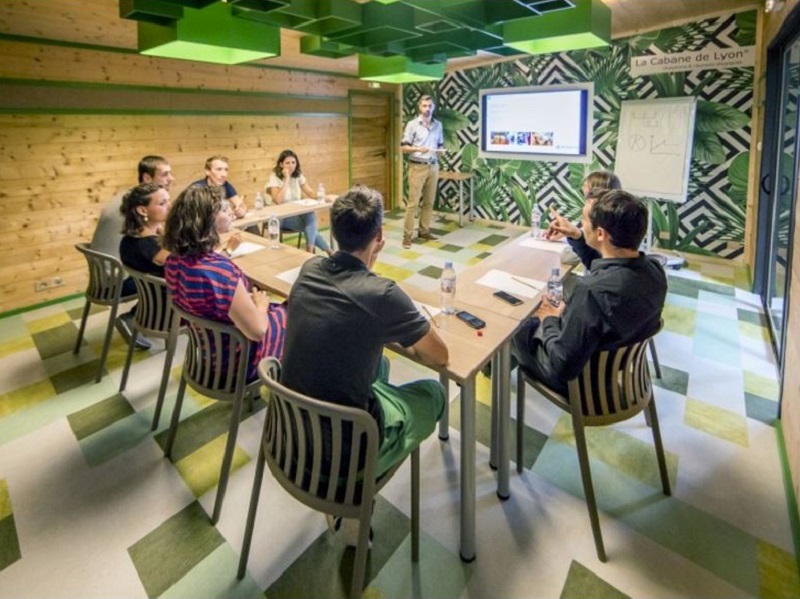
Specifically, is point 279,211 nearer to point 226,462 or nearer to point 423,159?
point 423,159

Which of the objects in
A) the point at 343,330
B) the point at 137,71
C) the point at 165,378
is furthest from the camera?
the point at 137,71

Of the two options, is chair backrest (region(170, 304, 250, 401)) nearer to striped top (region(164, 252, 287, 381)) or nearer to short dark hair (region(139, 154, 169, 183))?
striped top (region(164, 252, 287, 381))

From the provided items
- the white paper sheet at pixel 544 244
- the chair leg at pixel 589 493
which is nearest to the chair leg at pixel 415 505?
the chair leg at pixel 589 493

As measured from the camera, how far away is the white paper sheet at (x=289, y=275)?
2.39m

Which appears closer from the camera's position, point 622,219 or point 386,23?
point 622,219

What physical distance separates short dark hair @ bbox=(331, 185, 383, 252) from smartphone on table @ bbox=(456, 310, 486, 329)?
604mm

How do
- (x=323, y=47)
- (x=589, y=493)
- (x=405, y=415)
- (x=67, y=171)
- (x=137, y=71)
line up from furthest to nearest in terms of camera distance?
(x=137, y=71) < (x=67, y=171) < (x=323, y=47) < (x=589, y=493) < (x=405, y=415)

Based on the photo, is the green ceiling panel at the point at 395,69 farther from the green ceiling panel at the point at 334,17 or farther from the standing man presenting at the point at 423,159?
the green ceiling panel at the point at 334,17

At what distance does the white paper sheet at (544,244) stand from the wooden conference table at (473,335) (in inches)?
3.4

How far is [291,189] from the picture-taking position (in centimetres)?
473

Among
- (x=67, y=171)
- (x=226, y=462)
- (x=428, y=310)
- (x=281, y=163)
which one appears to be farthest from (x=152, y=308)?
(x=281, y=163)

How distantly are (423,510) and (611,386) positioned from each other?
90cm

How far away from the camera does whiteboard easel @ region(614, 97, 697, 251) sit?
14.9 ft

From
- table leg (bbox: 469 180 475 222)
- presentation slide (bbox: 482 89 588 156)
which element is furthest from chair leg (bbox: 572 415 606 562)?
table leg (bbox: 469 180 475 222)
